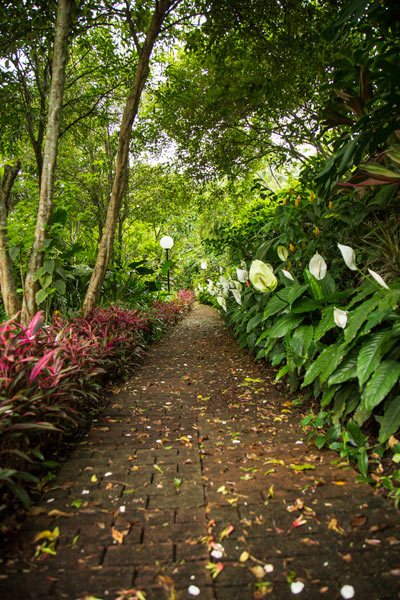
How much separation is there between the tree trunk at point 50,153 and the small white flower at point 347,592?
2879 millimetres

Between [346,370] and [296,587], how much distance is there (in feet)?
3.40

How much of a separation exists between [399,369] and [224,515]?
3.22 feet

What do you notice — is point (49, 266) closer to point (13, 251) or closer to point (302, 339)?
point (13, 251)

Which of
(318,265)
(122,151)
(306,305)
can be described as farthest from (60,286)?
(318,265)

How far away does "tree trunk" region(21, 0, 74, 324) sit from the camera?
2.98m

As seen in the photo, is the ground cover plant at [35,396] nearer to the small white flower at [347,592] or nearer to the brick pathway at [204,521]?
the brick pathway at [204,521]

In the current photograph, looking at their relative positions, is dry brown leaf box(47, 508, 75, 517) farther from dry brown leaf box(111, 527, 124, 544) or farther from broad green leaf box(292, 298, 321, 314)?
broad green leaf box(292, 298, 321, 314)

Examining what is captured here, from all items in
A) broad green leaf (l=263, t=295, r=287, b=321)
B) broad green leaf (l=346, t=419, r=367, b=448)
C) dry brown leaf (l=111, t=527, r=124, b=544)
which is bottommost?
dry brown leaf (l=111, t=527, r=124, b=544)

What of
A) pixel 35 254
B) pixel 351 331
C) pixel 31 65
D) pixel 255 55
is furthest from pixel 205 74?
pixel 351 331

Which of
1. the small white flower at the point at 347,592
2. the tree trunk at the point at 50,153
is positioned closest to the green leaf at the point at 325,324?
the small white flower at the point at 347,592

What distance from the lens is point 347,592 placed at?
3.22ft

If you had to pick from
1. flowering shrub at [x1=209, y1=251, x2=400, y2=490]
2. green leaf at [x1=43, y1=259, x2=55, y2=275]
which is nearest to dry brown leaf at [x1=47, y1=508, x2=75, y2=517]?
flowering shrub at [x1=209, y1=251, x2=400, y2=490]

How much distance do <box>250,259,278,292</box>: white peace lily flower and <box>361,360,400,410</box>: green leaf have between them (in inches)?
31.1

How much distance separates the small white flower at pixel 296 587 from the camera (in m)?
1.00
